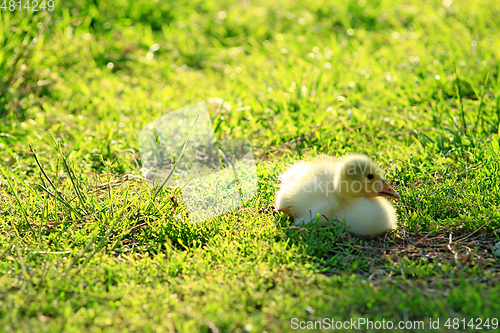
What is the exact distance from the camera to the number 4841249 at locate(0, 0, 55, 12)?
538 centimetres

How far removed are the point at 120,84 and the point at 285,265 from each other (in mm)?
3988

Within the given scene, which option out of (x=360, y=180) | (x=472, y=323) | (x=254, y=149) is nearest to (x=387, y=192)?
(x=360, y=180)

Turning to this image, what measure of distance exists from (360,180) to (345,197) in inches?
6.4

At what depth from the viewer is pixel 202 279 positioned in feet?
8.26

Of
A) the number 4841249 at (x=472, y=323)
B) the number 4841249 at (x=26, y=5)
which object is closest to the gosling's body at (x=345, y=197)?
the number 4841249 at (x=472, y=323)

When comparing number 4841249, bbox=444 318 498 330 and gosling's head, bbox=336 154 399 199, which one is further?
gosling's head, bbox=336 154 399 199

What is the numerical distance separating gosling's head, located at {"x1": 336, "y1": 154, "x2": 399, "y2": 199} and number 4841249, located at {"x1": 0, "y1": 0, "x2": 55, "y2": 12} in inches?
174

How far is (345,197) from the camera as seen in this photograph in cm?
304

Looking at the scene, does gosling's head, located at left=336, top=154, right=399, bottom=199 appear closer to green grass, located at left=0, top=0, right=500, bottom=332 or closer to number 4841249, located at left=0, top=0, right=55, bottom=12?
green grass, located at left=0, top=0, right=500, bottom=332

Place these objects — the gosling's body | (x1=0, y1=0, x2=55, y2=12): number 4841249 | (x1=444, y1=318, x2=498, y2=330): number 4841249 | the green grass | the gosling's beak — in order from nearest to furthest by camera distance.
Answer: (x1=444, y1=318, x2=498, y2=330): number 4841249
the green grass
the gosling's body
the gosling's beak
(x1=0, y1=0, x2=55, y2=12): number 4841249

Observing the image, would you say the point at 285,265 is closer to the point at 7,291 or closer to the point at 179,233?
the point at 179,233

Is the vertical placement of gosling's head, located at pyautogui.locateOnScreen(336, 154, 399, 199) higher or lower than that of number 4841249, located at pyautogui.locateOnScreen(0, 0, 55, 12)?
lower

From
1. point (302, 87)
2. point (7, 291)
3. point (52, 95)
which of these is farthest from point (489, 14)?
point (7, 291)

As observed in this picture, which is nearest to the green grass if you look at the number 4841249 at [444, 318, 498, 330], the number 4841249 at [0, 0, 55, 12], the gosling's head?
the number 4841249 at [444, 318, 498, 330]
